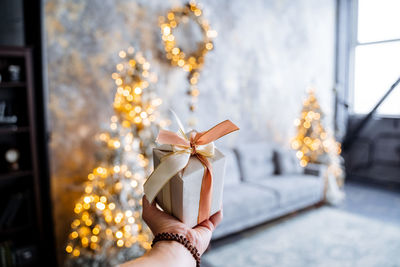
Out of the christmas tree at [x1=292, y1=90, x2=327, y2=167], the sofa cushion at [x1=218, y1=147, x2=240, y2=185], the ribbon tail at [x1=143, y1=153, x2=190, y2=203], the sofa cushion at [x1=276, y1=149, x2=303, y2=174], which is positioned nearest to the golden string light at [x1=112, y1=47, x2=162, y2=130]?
the sofa cushion at [x1=218, y1=147, x2=240, y2=185]

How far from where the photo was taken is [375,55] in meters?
5.82

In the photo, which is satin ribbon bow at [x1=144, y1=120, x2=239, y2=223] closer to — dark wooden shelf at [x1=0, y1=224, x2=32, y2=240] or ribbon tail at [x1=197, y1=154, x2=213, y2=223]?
ribbon tail at [x1=197, y1=154, x2=213, y2=223]

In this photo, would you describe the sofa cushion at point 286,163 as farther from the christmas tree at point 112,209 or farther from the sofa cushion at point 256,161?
the christmas tree at point 112,209

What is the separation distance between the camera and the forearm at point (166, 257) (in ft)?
2.72

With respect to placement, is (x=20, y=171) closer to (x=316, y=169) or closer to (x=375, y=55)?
(x=316, y=169)

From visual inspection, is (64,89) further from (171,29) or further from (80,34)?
(171,29)

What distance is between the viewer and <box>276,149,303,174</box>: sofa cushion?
4699mm

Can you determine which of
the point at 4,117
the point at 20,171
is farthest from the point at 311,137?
the point at 4,117

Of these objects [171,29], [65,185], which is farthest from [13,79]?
[171,29]

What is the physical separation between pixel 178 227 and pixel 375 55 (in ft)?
20.1

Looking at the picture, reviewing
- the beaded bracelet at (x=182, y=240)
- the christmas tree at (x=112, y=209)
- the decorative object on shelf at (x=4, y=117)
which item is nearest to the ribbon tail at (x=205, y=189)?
the beaded bracelet at (x=182, y=240)

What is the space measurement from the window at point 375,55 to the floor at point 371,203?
139cm

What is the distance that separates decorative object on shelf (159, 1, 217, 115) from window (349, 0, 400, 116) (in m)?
3.51

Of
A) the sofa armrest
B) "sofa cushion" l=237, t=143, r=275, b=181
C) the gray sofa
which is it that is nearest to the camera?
the gray sofa
